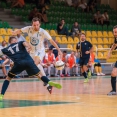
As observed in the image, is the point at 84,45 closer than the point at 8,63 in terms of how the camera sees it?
Yes

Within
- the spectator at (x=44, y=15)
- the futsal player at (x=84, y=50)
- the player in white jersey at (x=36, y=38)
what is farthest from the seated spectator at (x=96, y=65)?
the player in white jersey at (x=36, y=38)

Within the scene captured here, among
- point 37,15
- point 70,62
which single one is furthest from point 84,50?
point 37,15

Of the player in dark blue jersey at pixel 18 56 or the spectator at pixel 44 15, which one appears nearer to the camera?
the player in dark blue jersey at pixel 18 56

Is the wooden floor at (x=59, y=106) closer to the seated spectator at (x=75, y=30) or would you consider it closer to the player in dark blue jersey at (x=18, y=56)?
the player in dark blue jersey at (x=18, y=56)

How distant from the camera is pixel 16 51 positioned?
11.6 meters

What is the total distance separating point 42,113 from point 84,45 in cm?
1094

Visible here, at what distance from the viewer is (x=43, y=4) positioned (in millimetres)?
29328

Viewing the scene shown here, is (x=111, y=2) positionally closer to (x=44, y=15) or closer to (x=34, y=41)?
(x=44, y=15)

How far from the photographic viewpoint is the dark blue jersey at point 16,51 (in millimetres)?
11531

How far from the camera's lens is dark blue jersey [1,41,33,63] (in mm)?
11531

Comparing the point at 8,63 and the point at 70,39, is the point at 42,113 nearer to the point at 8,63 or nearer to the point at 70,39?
the point at 8,63

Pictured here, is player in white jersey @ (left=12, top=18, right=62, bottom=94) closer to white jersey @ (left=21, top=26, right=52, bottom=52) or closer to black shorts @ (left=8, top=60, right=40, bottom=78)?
white jersey @ (left=21, top=26, right=52, bottom=52)

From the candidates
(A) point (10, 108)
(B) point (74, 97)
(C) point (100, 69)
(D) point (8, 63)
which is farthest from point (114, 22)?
(A) point (10, 108)

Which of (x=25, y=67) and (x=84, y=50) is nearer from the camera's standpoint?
(x=25, y=67)
